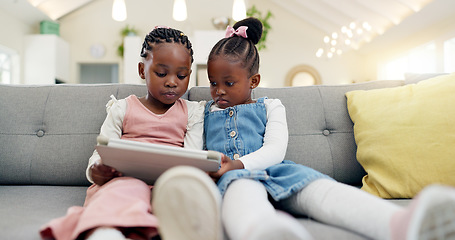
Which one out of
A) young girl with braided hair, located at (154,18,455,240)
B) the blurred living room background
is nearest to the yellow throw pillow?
young girl with braided hair, located at (154,18,455,240)

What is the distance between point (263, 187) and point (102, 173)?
452 millimetres

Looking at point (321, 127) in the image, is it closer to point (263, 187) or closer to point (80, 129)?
point (263, 187)

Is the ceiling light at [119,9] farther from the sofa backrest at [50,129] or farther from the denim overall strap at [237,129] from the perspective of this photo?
the denim overall strap at [237,129]

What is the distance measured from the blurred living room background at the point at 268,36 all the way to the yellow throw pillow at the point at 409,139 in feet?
11.3

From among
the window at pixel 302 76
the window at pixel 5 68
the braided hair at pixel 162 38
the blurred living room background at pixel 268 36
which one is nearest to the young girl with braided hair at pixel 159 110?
the braided hair at pixel 162 38

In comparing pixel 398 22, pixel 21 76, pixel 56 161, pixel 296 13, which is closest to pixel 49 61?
pixel 21 76

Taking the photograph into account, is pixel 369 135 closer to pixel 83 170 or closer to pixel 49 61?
pixel 83 170

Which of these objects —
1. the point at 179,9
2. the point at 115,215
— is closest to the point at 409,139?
the point at 115,215

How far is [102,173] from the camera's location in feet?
3.22

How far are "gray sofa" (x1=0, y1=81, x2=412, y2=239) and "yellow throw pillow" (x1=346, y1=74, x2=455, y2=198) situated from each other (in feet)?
0.40

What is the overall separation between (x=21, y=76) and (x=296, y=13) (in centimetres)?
499

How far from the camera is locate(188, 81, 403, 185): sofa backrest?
53.9 inches

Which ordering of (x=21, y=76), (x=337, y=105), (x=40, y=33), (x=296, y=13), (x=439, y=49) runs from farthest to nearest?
(x=296, y=13), (x=40, y=33), (x=21, y=76), (x=439, y=49), (x=337, y=105)

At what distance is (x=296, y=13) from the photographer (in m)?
6.77
